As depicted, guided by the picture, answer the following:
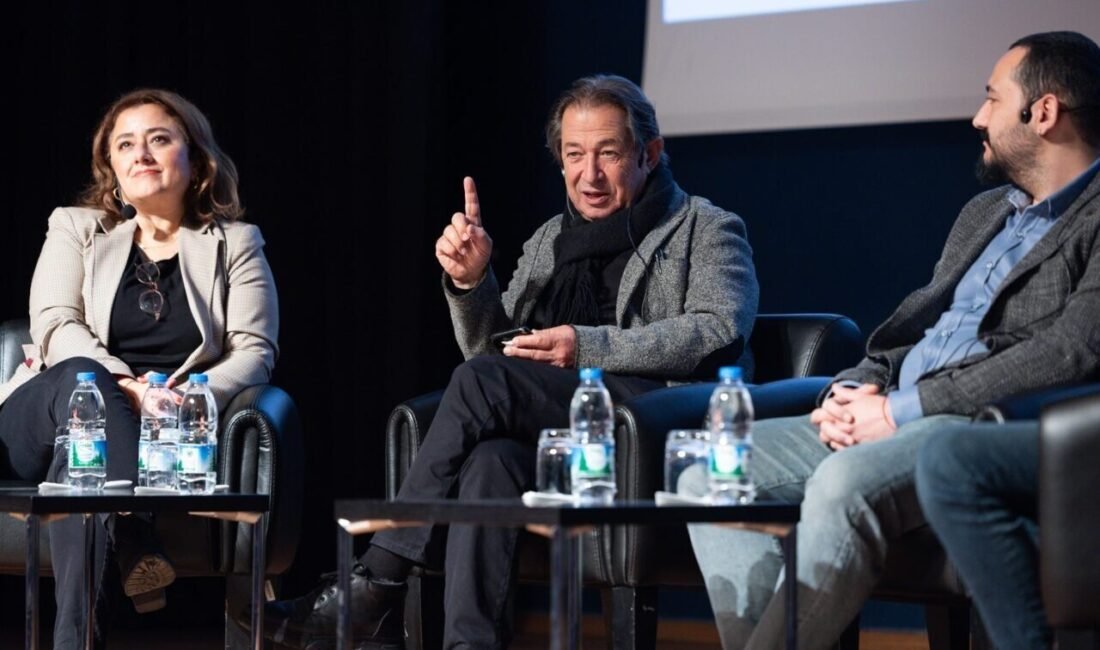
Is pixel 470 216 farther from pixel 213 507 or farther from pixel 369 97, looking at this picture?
pixel 369 97

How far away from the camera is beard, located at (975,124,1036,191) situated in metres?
2.48

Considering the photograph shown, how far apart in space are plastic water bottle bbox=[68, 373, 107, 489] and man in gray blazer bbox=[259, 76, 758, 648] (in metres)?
0.38

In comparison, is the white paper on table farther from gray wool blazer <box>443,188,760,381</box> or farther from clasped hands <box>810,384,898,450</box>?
gray wool blazer <box>443,188,760,381</box>

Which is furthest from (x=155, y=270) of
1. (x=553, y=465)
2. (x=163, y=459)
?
(x=553, y=465)

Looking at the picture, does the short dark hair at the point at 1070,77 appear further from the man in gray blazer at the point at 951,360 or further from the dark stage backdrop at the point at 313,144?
the dark stage backdrop at the point at 313,144

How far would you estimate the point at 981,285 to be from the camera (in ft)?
8.32

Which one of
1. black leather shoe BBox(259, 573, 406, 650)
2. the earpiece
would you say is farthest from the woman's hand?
the earpiece

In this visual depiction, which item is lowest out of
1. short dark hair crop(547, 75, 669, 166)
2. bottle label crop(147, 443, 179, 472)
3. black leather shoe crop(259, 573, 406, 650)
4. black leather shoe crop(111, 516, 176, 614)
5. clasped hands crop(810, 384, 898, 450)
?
black leather shoe crop(259, 573, 406, 650)

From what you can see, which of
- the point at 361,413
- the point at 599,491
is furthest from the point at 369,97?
the point at 599,491

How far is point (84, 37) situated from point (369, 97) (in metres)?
0.82

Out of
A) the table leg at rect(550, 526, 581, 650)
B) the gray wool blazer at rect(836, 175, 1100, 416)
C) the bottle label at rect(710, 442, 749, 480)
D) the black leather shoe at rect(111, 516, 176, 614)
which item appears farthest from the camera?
the black leather shoe at rect(111, 516, 176, 614)

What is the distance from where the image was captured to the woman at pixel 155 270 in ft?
10.7

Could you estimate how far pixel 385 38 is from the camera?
13.8ft

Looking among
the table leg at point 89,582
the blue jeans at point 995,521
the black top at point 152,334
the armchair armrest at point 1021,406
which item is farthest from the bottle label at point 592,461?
the black top at point 152,334
